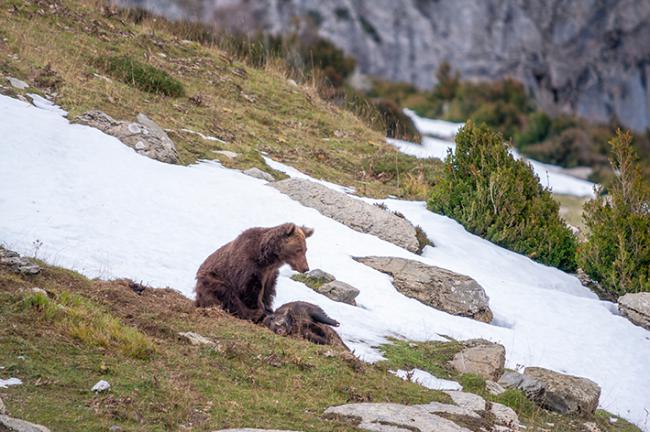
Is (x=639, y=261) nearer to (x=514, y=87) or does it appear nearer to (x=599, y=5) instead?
(x=514, y=87)

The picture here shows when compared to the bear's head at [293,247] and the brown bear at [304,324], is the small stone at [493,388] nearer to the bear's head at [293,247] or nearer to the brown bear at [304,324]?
the brown bear at [304,324]

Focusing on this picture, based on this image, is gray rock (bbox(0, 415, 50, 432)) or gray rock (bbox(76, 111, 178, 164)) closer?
gray rock (bbox(0, 415, 50, 432))

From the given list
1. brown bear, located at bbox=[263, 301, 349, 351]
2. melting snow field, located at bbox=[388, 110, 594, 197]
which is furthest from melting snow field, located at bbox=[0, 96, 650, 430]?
melting snow field, located at bbox=[388, 110, 594, 197]

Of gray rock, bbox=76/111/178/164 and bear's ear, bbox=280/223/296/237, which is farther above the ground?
bear's ear, bbox=280/223/296/237

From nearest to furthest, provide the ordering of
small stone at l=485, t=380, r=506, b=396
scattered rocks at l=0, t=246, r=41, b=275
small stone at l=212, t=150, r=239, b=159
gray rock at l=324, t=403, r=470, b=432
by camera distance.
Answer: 1. gray rock at l=324, t=403, r=470, b=432
2. scattered rocks at l=0, t=246, r=41, b=275
3. small stone at l=485, t=380, r=506, b=396
4. small stone at l=212, t=150, r=239, b=159

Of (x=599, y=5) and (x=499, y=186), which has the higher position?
(x=599, y=5)

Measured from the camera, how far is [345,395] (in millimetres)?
8234

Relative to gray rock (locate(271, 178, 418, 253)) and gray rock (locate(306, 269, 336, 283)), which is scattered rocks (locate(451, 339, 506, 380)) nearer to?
gray rock (locate(306, 269, 336, 283))

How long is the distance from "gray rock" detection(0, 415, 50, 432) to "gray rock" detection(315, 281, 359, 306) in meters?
7.14

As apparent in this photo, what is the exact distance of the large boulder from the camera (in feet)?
46.6

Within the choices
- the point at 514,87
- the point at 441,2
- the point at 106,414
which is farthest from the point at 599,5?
the point at 106,414

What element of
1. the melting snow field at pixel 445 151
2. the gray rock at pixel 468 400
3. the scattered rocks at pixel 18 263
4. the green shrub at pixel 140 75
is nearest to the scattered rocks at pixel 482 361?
the gray rock at pixel 468 400

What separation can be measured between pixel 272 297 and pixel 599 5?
3138 inches

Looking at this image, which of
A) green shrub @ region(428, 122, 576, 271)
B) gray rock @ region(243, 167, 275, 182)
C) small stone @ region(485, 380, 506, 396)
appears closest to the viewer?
small stone @ region(485, 380, 506, 396)
